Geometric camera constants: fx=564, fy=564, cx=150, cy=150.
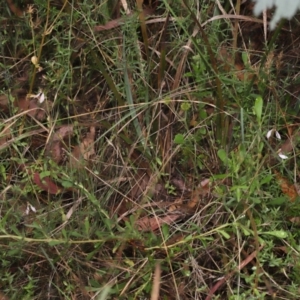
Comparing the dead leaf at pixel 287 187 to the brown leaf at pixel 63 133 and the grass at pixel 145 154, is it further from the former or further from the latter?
the brown leaf at pixel 63 133

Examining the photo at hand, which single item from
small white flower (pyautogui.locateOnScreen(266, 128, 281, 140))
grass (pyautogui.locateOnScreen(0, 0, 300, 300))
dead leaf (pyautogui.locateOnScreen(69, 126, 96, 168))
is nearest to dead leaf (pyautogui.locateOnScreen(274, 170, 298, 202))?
grass (pyautogui.locateOnScreen(0, 0, 300, 300))

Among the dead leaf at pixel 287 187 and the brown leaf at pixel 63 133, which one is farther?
the brown leaf at pixel 63 133

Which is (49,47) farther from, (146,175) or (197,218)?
(197,218)

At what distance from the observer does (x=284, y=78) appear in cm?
167

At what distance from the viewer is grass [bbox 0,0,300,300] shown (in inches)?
58.7

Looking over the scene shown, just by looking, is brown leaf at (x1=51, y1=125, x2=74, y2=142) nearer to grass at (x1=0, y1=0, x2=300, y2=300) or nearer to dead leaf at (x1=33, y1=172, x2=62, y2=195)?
grass at (x1=0, y1=0, x2=300, y2=300)

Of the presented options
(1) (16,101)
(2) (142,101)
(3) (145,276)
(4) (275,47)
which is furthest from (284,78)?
(1) (16,101)

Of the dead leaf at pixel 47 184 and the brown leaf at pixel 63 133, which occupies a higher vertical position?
the brown leaf at pixel 63 133

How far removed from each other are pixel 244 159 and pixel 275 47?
397mm

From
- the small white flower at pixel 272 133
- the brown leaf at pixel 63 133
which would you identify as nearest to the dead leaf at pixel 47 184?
the brown leaf at pixel 63 133

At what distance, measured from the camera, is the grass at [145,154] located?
4.89 feet

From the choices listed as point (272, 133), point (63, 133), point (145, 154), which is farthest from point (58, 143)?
point (272, 133)

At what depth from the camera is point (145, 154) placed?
1604 mm

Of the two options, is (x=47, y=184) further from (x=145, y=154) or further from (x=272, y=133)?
(x=272, y=133)
